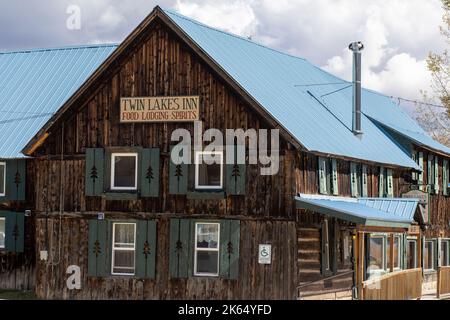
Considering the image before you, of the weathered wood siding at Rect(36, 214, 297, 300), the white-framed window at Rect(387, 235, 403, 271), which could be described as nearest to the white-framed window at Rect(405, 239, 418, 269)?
the white-framed window at Rect(387, 235, 403, 271)

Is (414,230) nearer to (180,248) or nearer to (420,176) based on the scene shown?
(420,176)

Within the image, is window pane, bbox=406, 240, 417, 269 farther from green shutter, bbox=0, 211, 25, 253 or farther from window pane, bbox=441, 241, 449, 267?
green shutter, bbox=0, 211, 25, 253

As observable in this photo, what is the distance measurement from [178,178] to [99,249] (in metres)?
3.38

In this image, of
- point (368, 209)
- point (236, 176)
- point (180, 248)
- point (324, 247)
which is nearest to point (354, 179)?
point (368, 209)

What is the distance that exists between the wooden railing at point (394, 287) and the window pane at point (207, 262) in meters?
4.43

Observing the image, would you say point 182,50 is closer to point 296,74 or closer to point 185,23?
point 185,23

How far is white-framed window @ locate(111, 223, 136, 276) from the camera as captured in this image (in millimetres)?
31266

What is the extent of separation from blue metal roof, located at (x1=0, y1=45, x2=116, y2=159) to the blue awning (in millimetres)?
10641

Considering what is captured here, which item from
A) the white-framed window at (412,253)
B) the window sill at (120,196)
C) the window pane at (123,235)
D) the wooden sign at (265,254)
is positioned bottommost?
the white-framed window at (412,253)

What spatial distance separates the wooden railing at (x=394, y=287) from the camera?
2995 cm

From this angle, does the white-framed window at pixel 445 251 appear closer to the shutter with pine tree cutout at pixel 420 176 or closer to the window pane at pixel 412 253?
the shutter with pine tree cutout at pixel 420 176

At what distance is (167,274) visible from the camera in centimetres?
3067

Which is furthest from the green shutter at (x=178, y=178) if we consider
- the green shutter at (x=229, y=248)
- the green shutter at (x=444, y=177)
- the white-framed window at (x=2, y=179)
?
the green shutter at (x=444, y=177)
